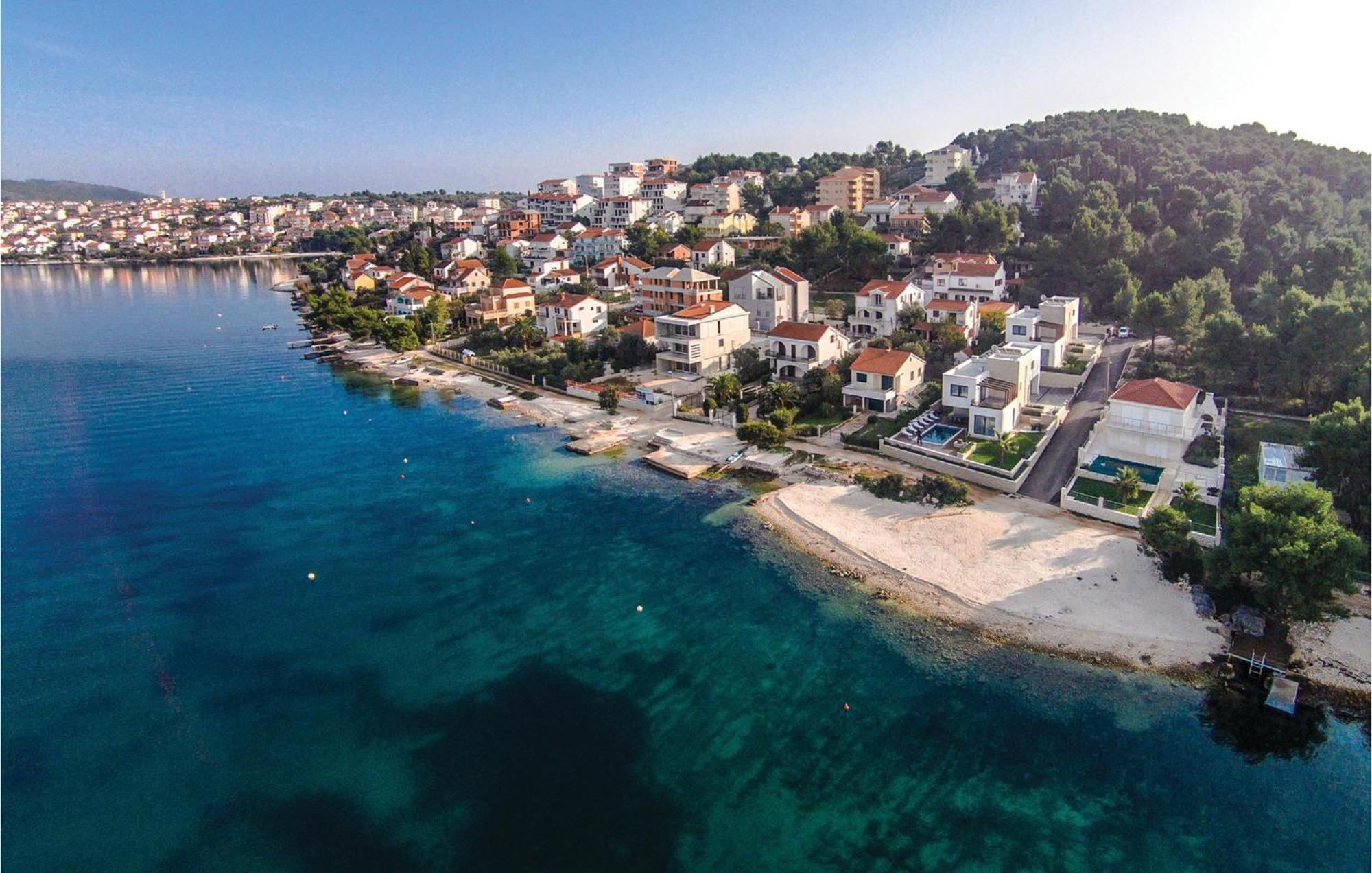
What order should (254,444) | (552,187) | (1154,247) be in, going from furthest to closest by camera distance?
(552,187)
(1154,247)
(254,444)

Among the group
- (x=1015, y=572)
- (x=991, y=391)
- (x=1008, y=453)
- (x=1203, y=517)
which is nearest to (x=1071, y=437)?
(x=991, y=391)

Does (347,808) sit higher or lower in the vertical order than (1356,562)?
lower

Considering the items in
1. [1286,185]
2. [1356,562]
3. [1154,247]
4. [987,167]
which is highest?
[987,167]

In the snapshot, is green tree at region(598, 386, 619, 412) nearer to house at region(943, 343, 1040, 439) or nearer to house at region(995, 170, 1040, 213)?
house at region(943, 343, 1040, 439)

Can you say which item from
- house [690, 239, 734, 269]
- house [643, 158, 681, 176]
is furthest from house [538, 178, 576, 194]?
house [690, 239, 734, 269]

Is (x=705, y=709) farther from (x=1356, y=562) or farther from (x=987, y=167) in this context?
(x=987, y=167)

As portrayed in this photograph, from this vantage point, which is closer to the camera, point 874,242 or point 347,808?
point 347,808

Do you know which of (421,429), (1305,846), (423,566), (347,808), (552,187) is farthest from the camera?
(552,187)

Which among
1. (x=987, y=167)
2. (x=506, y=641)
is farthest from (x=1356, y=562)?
(x=987, y=167)
